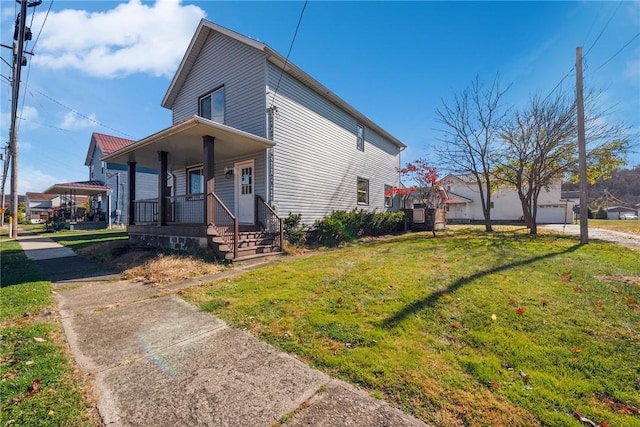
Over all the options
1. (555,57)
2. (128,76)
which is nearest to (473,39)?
(555,57)

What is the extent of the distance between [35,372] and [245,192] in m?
8.08

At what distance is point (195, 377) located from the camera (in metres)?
Result: 2.44

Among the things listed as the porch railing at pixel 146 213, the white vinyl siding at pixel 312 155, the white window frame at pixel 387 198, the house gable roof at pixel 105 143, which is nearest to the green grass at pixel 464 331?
the white vinyl siding at pixel 312 155

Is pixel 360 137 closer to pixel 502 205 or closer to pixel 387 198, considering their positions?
pixel 387 198

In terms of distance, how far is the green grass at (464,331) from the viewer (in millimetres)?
2107

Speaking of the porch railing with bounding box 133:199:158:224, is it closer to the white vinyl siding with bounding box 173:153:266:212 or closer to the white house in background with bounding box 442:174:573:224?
the white vinyl siding with bounding box 173:153:266:212

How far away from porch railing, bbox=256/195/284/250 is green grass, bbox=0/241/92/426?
5.52 meters

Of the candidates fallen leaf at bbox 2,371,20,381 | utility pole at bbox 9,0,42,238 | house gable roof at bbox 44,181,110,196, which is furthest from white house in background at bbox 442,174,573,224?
house gable roof at bbox 44,181,110,196

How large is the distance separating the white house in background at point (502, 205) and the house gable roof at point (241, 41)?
59.6 feet

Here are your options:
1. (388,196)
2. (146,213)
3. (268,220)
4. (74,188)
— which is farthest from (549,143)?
(74,188)

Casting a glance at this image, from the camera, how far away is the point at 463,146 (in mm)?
15609

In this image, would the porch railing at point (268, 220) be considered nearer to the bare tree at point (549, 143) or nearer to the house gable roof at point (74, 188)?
the bare tree at point (549, 143)

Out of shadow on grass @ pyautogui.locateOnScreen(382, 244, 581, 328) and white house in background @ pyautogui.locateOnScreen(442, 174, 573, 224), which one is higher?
white house in background @ pyautogui.locateOnScreen(442, 174, 573, 224)

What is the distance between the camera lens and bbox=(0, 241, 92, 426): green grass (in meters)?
1.95
